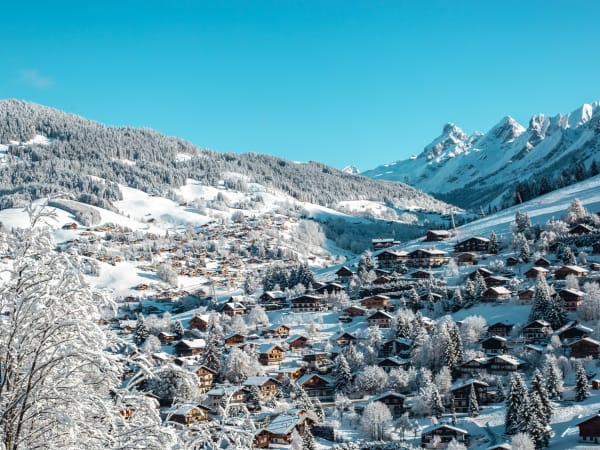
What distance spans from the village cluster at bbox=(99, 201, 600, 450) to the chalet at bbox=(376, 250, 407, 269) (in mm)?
286

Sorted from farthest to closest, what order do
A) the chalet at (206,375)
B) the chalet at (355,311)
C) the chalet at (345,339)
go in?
1. the chalet at (355,311)
2. the chalet at (345,339)
3. the chalet at (206,375)

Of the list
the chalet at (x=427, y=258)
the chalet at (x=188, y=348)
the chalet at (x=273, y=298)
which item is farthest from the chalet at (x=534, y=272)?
the chalet at (x=188, y=348)

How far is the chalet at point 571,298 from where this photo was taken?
5709 cm

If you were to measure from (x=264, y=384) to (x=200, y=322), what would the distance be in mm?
26034

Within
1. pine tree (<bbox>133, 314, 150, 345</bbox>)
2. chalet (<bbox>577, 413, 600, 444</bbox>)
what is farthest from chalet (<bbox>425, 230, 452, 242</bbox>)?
chalet (<bbox>577, 413, 600, 444</bbox>)

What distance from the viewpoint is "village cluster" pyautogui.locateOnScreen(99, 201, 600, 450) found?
43.7m

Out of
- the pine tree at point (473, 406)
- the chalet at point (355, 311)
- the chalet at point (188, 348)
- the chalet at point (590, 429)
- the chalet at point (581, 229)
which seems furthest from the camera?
the chalet at point (581, 229)

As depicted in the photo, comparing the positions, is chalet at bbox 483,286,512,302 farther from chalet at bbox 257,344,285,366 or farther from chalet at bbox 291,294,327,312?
chalet at bbox 257,344,285,366

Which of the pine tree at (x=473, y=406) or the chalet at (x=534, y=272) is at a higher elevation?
the chalet at (x=534, y=272)

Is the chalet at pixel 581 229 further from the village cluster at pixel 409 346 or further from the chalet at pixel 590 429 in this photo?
the chalet at pixel 590 429

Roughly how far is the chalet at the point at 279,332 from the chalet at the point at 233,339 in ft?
10.8

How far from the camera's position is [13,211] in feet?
492

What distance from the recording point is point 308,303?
3036 inches

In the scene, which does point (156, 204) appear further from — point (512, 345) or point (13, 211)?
point (512, 345)
